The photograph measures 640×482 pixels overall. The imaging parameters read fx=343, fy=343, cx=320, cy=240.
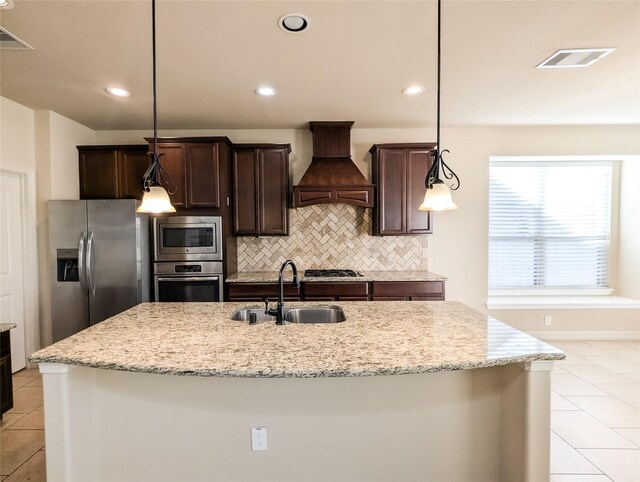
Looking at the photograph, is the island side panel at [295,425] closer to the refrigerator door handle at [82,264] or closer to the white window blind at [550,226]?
the refrigerator door handle at [82,264]

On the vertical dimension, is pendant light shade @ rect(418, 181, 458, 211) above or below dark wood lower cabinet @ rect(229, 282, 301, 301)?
above

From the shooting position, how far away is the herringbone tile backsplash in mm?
4254

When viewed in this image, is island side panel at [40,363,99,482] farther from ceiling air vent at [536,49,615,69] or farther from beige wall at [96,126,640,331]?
ceiling air vent at [536,49,615,69]

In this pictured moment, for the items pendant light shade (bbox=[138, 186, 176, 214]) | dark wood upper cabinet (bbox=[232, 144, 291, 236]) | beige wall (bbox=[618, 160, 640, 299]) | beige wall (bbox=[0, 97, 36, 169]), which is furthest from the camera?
beige wall (bbox=[618, 160, 640, 299])

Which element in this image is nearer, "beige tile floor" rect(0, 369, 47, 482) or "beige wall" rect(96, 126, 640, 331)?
"beige tile floor" rect(0, 369, 47, 482)

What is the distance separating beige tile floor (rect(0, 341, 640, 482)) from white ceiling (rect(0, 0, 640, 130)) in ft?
8.74

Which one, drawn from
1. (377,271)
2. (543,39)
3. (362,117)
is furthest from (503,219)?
(543,39)

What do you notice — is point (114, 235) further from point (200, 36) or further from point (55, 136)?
point (200, 36)

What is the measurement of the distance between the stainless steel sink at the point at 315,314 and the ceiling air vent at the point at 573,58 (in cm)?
240

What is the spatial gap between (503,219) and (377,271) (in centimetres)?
202

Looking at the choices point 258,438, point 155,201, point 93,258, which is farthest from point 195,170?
point 258,438

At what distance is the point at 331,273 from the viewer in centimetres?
396

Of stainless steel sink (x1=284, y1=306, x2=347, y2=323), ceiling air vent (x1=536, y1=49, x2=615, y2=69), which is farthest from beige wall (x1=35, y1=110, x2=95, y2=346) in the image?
ceiling air vent (x1=536, y1=49, x2=615, y2=69)

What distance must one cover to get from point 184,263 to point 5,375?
160 cm
